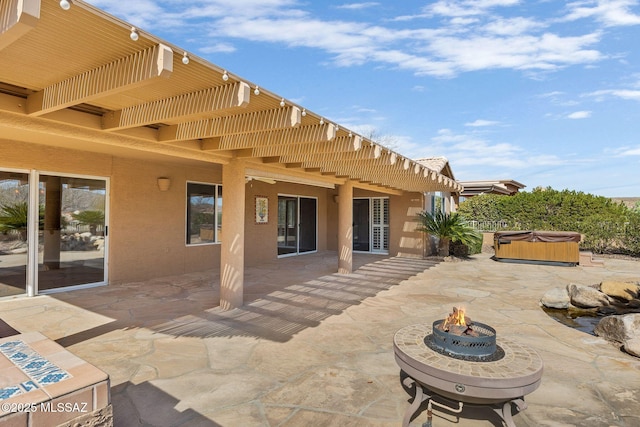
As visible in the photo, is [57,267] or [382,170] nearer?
[57,267]

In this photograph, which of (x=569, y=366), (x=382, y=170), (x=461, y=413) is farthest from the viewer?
(x=382, y=170)

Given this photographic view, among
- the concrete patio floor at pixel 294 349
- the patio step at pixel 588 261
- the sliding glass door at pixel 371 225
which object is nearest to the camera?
the concrete patio floor at pixel 294 349

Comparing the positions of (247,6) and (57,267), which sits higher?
(247,6)

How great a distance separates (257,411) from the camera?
9.25ft

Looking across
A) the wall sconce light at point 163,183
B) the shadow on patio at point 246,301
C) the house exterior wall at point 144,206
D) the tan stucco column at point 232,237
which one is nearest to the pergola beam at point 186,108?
the tan stucco column at point 232,237

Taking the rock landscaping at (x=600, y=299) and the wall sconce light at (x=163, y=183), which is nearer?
the rock landscaping at (x=600, y=299)

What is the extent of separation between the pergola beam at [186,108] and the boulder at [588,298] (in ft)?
23.0

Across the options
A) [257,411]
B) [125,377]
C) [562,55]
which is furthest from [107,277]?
[562,55]

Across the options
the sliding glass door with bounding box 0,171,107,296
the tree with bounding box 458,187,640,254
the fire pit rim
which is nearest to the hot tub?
the tree with bounding box 458,187,640,254

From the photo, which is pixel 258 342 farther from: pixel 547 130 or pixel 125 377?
pixel 547 130

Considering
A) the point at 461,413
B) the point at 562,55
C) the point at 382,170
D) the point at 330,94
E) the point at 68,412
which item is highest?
the point at 330,94

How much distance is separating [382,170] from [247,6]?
5.23 metres

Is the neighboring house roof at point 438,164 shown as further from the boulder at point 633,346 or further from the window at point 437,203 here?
the boulder at point 633,346

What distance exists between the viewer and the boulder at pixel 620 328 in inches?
171
